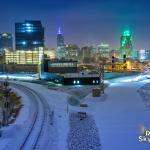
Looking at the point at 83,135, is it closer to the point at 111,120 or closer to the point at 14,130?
the point at 14,130

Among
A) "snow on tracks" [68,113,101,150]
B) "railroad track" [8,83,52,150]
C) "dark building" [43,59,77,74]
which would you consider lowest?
"snow on tracks" [68,113,101,150]

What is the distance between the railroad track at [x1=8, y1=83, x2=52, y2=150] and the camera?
37.1 meters

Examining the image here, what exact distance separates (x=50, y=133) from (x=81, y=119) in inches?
531

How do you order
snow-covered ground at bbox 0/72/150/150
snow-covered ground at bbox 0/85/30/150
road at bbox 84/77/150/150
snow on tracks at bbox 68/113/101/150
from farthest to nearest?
road at bbox 84/77/150/150 → snow-covered ground at bbox 0/72/150/150 → snow on tracks at bbox 68/113/101/150 → snow-covered ground at bbox 0/85/30/150

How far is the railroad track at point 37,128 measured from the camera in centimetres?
3712

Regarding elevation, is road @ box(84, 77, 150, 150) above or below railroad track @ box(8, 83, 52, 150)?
below

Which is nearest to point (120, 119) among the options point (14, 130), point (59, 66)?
point (14, 130)

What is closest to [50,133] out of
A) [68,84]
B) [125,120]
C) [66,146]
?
[66,146]

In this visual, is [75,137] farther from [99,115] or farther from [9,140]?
[99,115]

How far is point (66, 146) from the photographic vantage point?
129 feet

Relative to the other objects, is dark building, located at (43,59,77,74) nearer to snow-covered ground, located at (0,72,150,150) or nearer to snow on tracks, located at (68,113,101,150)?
snow-covered ground, located at (0,72,150,150)

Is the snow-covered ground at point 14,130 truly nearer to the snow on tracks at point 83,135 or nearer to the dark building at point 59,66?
the snow on tracks at point 83,135

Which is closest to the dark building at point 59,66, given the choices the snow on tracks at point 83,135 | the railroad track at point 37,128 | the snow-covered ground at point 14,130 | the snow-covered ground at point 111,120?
the snow-covered ground at point 111,120

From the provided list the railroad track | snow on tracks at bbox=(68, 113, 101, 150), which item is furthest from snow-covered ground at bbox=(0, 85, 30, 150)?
snow on tracks at bbox=(68, 113, 101, 150)
